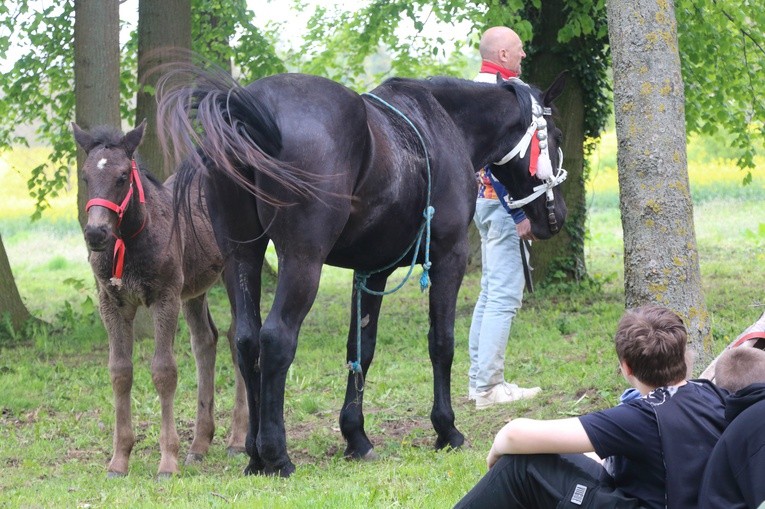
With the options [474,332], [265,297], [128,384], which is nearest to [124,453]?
[128,384]

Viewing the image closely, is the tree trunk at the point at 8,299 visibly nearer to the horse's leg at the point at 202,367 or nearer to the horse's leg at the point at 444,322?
the horse's leg at the point at 202,367

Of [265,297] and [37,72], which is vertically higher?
[37,72]

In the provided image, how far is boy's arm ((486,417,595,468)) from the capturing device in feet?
11.5

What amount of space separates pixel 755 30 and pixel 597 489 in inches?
446

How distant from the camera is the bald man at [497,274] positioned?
7.54 meters

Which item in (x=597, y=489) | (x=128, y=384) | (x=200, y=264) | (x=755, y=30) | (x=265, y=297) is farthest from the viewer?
(x=265, y=297)

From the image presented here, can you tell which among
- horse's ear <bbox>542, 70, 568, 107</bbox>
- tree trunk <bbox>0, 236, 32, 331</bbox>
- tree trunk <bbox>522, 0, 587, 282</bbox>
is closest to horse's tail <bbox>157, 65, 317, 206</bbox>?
horse's ear <bbox>542, 70, 568, 107</bbox>

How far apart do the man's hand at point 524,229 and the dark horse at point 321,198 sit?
84cm

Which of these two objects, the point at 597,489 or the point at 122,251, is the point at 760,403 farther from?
the point at 122,251

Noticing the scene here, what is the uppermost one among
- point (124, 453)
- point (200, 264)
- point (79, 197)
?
point (79, 197)

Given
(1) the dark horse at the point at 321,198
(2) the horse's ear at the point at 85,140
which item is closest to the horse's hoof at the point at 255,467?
(1) the dark horse at the point at 321,198

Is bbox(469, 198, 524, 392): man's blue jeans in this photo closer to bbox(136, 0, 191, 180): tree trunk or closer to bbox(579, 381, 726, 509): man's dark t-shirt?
bbox(579, 381, 726, 509): man's dark t-shirt

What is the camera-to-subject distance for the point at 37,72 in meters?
13.6

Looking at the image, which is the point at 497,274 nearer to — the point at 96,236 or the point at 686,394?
the point at 96,236
